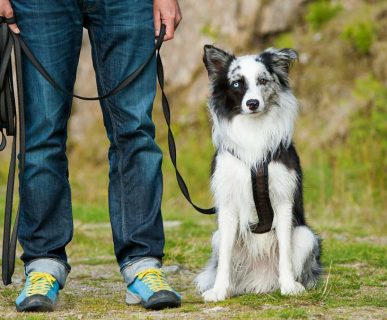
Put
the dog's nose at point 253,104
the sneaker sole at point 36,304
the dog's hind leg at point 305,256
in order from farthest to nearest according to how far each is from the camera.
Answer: the dog's hind leg at point 305,256, the dog's nose at point 253,104, the sneaker sole at point 36,304

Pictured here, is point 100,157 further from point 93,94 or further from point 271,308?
point 271,308

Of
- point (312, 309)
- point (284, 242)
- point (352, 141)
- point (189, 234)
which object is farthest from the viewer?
point (352, 141)

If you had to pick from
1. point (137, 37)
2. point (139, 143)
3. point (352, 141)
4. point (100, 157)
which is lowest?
point (100, 157)

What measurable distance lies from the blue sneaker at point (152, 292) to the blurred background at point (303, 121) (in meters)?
2.03

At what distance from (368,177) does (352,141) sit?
0.81m

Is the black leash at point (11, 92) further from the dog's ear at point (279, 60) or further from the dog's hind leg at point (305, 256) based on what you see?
the dog's hind leg at point (305, 256)

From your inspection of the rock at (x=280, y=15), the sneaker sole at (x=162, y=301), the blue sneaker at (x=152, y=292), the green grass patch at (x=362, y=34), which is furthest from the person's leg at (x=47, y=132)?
the rock at (x=280, y=15)

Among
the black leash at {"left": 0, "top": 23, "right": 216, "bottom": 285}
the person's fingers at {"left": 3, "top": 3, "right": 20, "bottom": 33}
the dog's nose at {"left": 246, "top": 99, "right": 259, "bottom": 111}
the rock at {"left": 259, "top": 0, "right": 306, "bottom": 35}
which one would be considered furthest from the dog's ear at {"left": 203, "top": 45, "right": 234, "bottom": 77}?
the rock at {"left": 259, "top": 0, "right": 306, "bottom": 35}

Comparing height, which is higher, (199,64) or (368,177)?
(199,64)

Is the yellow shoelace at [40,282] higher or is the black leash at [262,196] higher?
the black leash at [262,196]

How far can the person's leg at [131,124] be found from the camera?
411cm

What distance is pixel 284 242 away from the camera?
14.7 ft

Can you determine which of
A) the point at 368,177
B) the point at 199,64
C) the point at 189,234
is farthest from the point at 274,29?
the point at 189,234

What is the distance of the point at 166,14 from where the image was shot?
4.29 meters
